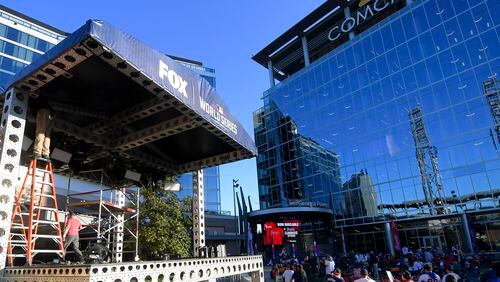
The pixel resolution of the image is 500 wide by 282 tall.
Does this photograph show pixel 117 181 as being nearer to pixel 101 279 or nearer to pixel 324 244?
pixel 101 279

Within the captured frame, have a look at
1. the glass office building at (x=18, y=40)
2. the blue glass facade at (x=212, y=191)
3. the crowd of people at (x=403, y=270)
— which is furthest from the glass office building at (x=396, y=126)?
the glass office building at (x=18, y=40)

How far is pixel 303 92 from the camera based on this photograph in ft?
151

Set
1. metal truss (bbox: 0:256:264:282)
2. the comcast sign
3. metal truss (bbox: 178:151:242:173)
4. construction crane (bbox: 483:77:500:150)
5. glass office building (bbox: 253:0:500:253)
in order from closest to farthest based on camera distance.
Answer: metal truss (bbox: 0:256:264:282) → metal truss (bbox: 178:151:242:173) → construction crane (bbox: 483:77:500:150) → glass office building (bbox: 253:0:500:253) → the comcast sign

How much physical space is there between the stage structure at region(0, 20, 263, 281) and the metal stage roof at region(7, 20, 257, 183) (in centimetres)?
2

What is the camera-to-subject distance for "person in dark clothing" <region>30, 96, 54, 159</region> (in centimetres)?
653

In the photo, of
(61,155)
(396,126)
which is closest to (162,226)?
(61,155)

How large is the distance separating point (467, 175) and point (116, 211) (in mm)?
30864

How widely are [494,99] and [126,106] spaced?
3288 cm

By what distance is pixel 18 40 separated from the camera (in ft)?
159

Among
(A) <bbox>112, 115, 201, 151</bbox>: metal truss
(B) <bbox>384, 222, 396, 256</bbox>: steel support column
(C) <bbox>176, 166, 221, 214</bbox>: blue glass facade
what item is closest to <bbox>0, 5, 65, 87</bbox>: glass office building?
(C) <bbox>176, 166, 221, 214</bbox>: blue glass facade

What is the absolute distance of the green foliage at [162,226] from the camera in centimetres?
1769

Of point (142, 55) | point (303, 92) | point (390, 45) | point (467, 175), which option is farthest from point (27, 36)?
point (467, 175)

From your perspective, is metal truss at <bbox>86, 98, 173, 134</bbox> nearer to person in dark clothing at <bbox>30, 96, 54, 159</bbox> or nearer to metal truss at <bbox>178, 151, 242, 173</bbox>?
person in dark clothing at <bbox>30, 96, 54, 159</bbox>

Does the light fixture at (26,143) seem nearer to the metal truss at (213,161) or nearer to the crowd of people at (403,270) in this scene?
the metal truss at (213,161)
